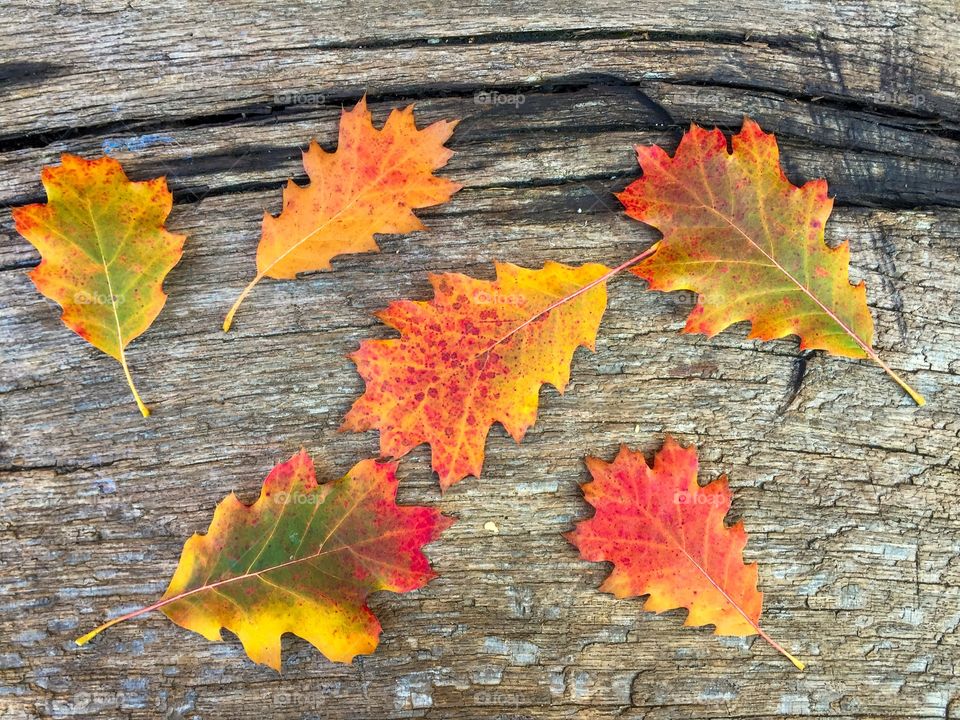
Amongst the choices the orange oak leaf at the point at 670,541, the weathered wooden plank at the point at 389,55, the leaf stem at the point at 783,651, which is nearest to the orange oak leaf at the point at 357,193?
the weathered wooden plank at the point at 389,55

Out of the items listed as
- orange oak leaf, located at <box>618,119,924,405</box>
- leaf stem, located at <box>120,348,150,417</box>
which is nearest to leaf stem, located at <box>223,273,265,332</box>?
leaf stem, located at <box>120,348,150,417</box>

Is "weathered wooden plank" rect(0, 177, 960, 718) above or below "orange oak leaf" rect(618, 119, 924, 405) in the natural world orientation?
below

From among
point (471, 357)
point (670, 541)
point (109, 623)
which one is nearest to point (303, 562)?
point (109, 623)

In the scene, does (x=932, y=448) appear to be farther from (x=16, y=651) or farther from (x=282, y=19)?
(x=16, y=651)

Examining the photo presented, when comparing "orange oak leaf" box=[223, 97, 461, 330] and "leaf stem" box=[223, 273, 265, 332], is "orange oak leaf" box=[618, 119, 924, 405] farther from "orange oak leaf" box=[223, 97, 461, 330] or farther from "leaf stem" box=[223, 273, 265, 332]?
"leaf stem" box=[223, 273, 265, 332]

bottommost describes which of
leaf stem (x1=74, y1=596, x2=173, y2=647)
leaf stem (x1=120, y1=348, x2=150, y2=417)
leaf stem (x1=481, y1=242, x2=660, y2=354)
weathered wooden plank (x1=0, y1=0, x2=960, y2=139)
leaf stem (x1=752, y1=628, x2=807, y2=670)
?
leaf stem (x1=752, y1=628, x2=807, y2=670)

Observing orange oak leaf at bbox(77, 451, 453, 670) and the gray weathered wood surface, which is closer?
orange oak leaf at bbox(77, 451, 453, 670)

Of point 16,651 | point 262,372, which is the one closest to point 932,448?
point 262,372
